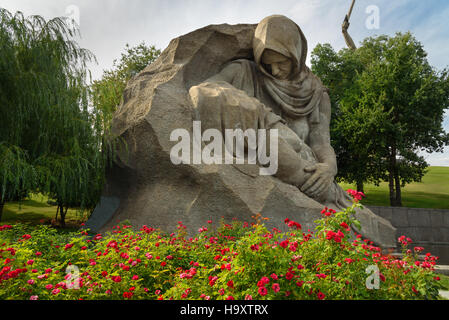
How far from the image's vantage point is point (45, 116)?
461 centimetres

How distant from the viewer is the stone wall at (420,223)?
8531 mm

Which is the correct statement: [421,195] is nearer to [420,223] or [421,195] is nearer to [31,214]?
[420,223]

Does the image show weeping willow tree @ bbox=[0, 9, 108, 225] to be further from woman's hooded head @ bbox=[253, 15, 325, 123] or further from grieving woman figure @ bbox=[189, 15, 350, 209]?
woman's hooded head @ bbox=[253, 15, 325, 123]

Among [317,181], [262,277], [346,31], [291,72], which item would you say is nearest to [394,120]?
[346,31]

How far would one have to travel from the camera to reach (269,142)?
4.88m

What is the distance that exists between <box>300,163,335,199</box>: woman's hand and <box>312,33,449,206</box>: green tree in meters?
9.26

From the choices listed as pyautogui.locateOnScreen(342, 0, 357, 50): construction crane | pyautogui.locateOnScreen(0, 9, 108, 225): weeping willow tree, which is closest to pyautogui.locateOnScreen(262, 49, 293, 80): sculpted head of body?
pyautogui.locateOnScreen(0, 9, 108, 225): weeping willow tree

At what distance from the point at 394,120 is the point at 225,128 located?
1200 cm

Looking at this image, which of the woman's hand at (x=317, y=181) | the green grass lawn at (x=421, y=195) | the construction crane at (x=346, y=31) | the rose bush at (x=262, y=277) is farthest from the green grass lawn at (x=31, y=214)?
the construction crane at (x=346, y=31)

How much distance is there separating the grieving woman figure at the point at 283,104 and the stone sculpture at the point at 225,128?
18 mm

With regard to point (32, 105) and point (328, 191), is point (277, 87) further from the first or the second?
point (32, 105)

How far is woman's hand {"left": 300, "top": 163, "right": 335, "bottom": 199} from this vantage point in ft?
16.8

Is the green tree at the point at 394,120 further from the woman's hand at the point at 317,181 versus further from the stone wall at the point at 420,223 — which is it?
the woman's hand at the point at 317,181
